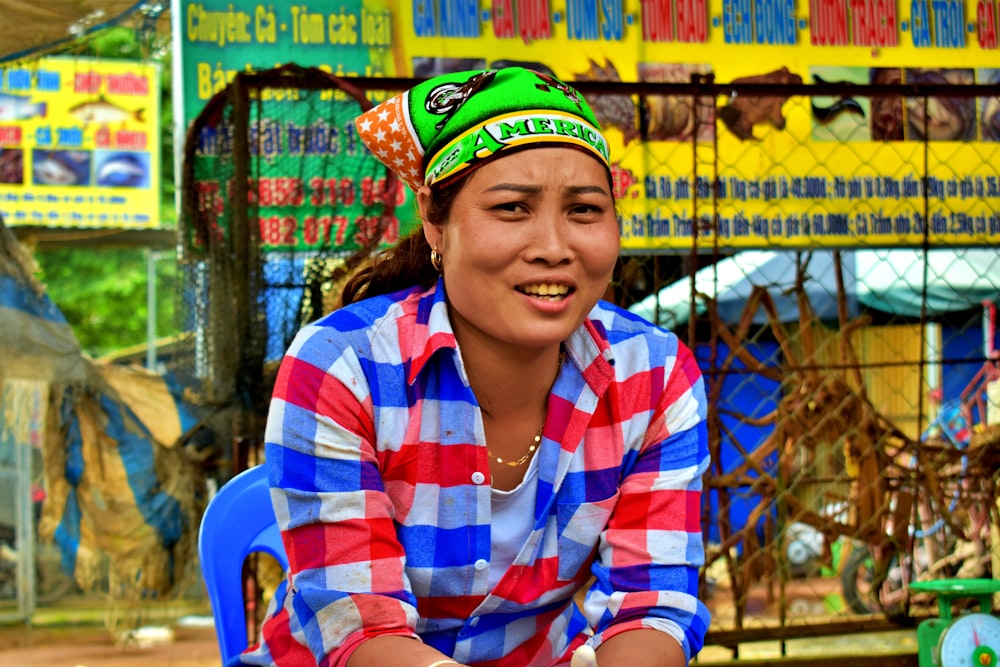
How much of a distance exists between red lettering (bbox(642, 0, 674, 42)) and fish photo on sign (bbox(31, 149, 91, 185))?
530cm

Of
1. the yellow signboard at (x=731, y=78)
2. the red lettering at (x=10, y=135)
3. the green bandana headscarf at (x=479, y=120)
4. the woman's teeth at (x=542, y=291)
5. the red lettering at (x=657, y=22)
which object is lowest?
the woman's teeth at (x=542, y=291)

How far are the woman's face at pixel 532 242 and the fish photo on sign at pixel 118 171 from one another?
730cm

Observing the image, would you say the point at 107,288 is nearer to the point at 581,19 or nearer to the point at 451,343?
the point at 581,19

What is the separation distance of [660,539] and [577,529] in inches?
5.3

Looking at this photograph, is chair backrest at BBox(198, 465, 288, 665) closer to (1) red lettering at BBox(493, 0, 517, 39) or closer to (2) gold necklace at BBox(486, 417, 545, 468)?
(2) gold necklace at BBox(486, 417, 545, 468)

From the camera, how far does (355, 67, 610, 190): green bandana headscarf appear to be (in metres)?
1.65

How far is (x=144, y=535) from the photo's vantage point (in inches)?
147

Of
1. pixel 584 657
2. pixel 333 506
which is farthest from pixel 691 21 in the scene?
pixel 584 657

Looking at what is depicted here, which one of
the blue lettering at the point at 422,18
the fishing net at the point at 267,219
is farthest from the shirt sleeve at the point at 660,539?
the blue lettering at the point at 422,18

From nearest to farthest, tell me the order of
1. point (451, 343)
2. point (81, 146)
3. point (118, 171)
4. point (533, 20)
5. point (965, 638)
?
point (451, 343) → point (965, 638) → point (533, 20) → point (81, 146) → point (118, 171)

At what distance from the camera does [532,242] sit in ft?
5.36

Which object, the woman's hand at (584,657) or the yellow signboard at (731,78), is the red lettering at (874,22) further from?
the woman's hand at (584,657)

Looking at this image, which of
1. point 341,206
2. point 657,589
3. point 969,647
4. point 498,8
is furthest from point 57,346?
point 969,647

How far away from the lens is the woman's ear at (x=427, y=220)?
1.76 metres
